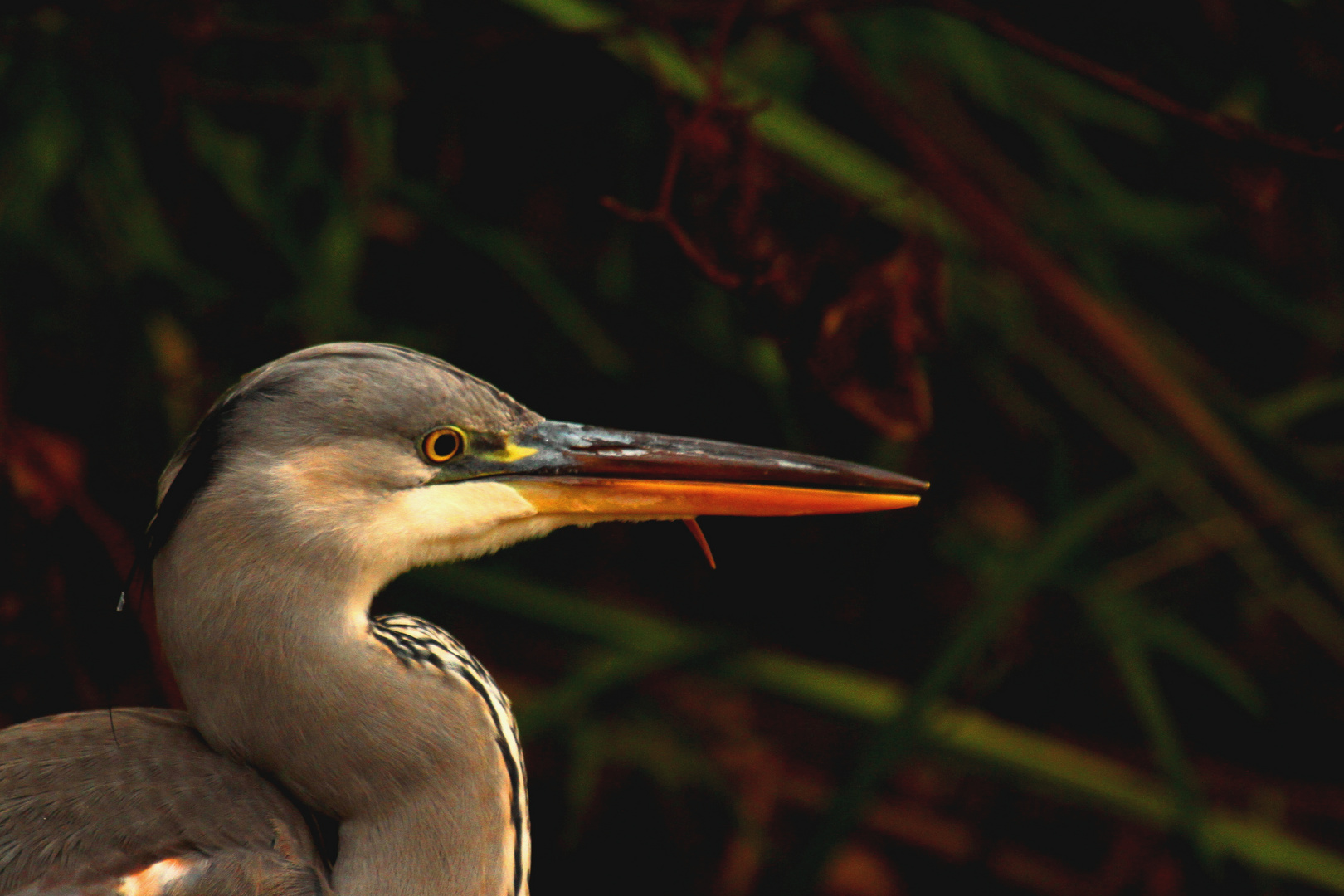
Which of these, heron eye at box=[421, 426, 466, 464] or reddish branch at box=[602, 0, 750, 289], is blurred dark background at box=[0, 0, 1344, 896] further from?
heron eye at box=[421, 426, 466, 464]

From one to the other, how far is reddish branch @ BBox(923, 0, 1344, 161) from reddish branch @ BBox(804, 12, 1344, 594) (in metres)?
0.39

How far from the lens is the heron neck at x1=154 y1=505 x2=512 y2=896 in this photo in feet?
3.19

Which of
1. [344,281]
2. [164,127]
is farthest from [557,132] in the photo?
[164,127]

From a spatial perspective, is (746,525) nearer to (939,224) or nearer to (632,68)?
(939,224)

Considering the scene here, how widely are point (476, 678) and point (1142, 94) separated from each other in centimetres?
88

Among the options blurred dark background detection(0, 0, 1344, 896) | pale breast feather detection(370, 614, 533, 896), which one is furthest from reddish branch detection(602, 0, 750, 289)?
pale breast feather detection(370, 614, 533, 896)

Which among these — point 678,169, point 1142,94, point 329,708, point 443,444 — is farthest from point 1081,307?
point 329,708

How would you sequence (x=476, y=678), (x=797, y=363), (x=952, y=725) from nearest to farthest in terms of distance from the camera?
(x=476, y=678) → (x=797, y=363) → (x=952, y=725)

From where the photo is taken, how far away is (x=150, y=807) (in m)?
0.98

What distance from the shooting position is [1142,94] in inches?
45.4

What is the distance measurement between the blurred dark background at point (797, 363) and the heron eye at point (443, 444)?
1.31 feet

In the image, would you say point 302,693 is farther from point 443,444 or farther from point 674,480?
point 674,480

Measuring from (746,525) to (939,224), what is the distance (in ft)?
2.29

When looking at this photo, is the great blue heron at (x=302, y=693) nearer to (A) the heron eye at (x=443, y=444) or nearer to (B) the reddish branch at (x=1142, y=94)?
(A) the heron eye at (x=443, y=444)
